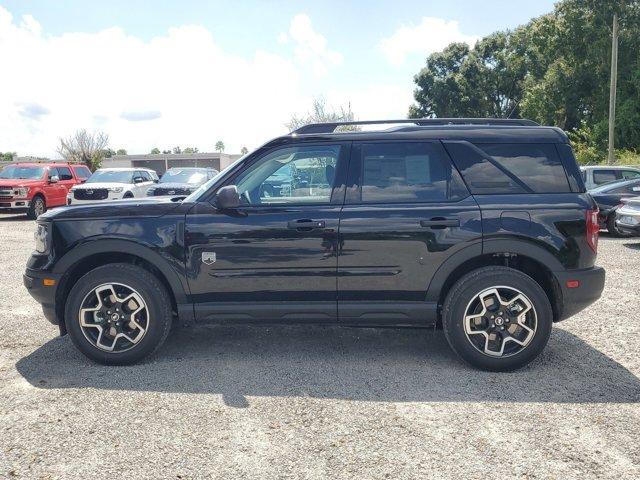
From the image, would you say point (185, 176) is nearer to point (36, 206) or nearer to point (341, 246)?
point (36, 206)

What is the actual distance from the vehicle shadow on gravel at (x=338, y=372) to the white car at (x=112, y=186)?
11.5 metres

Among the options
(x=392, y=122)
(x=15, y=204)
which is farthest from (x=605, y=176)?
(x=15, y=204)

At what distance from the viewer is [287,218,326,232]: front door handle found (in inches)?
169

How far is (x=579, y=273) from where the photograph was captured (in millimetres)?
4273

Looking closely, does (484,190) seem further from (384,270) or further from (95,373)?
(95,373)

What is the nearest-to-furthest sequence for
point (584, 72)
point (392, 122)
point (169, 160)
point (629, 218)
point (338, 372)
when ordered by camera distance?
point (338, 372), point (392, 122), point (629, 218), point (584, 72), point (169, 160)

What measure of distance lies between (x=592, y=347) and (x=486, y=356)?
51.0 inches

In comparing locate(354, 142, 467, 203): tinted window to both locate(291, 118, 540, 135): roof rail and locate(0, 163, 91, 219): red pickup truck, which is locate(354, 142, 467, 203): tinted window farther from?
locate(0, 163, 91, 219): red pickup truck

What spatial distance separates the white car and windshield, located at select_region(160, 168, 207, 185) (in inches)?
28.6

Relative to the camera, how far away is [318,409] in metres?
3.67

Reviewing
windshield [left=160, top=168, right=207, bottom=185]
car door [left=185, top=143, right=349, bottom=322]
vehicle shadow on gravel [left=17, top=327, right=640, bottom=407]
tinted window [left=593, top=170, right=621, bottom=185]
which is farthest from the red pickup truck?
tinted window [left=593, top=170, right=621, bottom=185]

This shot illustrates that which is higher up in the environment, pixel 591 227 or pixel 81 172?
pixel 81 172

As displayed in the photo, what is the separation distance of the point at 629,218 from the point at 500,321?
27.5 ft

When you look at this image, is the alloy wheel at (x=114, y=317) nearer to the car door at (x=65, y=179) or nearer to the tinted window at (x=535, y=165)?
the tinted window at (x=535, y=165)
